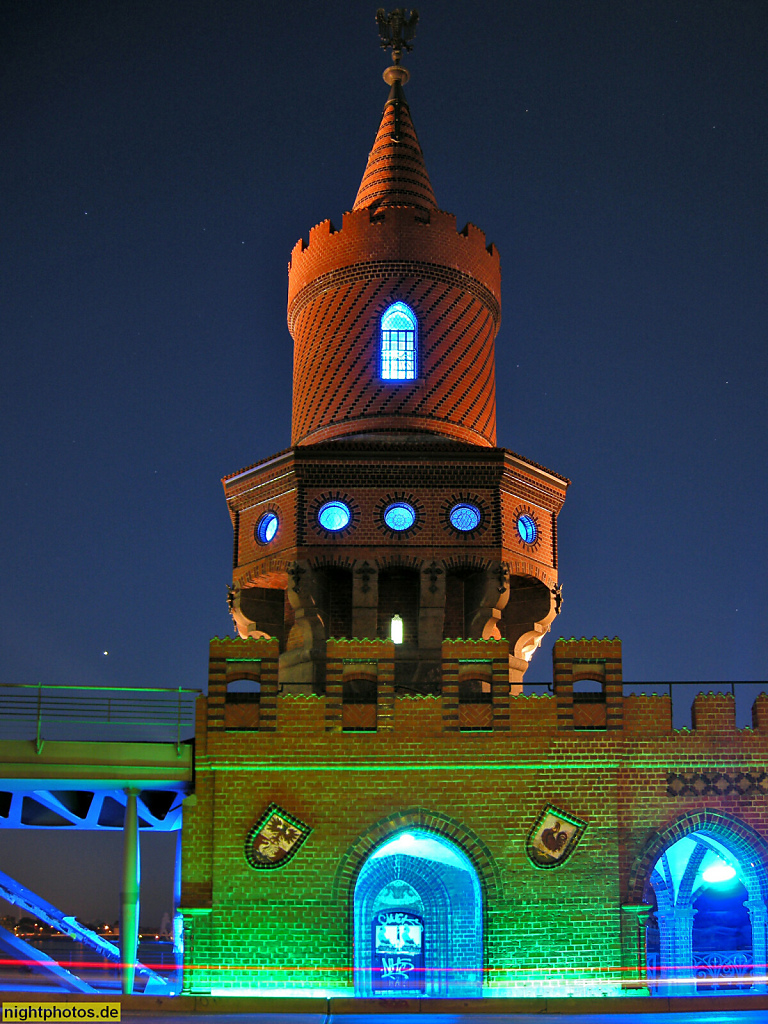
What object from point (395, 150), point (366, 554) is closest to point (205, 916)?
point (366, 554)

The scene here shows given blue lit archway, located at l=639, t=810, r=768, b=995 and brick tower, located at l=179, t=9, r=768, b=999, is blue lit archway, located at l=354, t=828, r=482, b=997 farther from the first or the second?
blue lit archway, located at l=639, t=810, r=768, b=995

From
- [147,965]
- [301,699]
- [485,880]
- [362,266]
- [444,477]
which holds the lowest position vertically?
[147,965]

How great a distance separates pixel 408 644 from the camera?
89.5 feet

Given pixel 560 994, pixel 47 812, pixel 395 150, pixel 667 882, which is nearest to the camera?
pixel 560 994

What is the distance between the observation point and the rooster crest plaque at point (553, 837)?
73.9 feet

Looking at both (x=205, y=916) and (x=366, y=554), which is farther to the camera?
(x=366, y=554)

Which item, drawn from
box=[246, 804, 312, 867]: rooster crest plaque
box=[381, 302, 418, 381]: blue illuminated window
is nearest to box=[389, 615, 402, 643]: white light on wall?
box=[381, 302, 418, 381]: blue illuminated window

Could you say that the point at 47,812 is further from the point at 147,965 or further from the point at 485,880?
the point at 485,880

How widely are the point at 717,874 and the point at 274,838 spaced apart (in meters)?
12.1

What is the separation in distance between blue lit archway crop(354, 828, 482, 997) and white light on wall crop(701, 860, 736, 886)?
24.3 ft

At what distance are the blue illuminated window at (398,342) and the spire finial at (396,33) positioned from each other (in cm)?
747

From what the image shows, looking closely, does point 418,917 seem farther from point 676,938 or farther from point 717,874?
point 717,874

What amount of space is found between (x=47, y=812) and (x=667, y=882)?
14048mm

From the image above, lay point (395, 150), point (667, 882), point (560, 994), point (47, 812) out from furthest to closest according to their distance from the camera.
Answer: point (395, 150) → point (667, 882) → point (47, 812) → point (560, 994)
